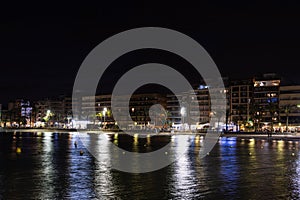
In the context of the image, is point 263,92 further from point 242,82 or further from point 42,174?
point 42,174

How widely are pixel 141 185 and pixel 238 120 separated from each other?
5796 inches

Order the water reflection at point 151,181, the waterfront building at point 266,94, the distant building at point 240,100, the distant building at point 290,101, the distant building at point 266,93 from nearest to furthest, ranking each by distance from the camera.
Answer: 1. the water reflection at point 151,181
2. the distant building at point 290,101
3. the waterfront building at point 266,94
4. the distant building at point 266,93
5. the distant building at point 240,100

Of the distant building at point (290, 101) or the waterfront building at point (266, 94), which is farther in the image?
the waterfront building at point (266, 94)

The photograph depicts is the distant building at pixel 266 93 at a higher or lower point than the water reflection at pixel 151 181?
higher

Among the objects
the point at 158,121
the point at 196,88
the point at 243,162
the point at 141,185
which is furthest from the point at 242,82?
the point at 141,185

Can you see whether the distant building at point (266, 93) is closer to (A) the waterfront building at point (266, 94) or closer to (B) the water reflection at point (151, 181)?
(A) the waterfront building at point (266, 94)

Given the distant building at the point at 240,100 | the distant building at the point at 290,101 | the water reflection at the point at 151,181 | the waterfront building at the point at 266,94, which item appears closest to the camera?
the water reflection at the point at 151,181

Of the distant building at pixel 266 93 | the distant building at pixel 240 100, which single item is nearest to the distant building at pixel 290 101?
the distant building at pixel 266 93

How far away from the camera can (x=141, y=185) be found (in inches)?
705

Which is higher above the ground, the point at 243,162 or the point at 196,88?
the point at 196,88

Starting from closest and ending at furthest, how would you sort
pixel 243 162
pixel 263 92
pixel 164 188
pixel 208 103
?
pixel 164 188 < pixel 243 162 < pixel 263 92 < pixel 208 103

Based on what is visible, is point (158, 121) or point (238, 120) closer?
point (238, 120)

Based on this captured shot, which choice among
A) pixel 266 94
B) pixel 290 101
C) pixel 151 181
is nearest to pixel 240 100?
pixel 266 94

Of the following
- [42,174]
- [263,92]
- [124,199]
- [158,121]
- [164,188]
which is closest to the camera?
[124,199]
